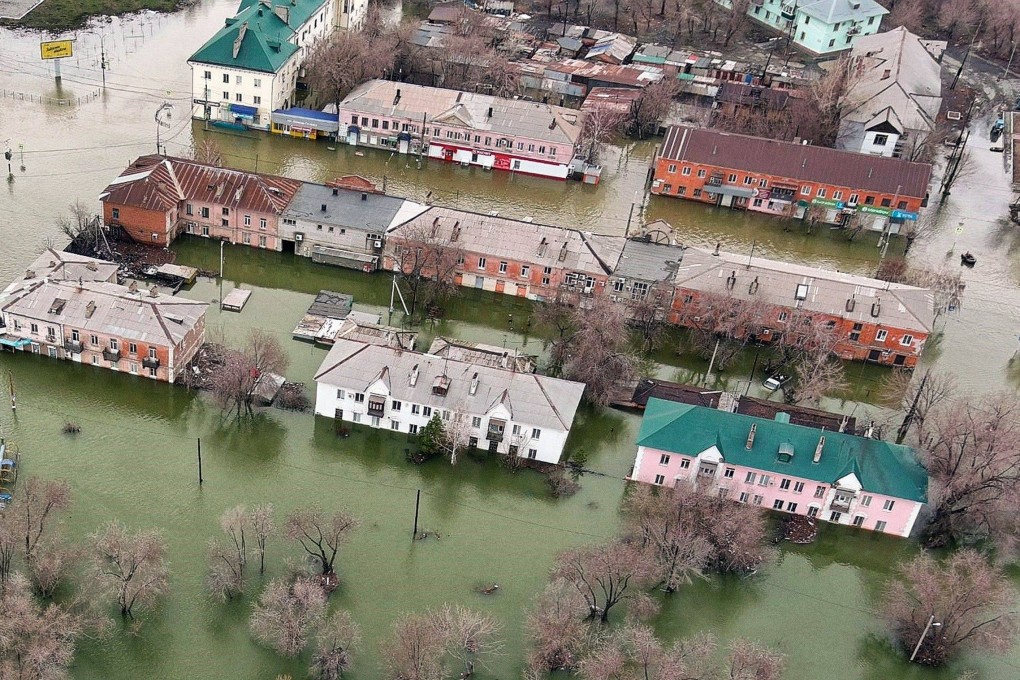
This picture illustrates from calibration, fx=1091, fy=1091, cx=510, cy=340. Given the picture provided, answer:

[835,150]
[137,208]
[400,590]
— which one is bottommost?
[400,590]

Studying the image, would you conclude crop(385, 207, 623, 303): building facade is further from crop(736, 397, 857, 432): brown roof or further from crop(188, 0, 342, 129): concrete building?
crop(188, 0, 342, 129): concrete building

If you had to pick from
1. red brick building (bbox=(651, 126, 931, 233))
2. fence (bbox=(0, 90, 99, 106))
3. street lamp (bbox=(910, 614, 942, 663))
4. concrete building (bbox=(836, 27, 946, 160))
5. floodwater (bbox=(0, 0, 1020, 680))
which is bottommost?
floodwater (bbox=(0, 0, 1020, 680))

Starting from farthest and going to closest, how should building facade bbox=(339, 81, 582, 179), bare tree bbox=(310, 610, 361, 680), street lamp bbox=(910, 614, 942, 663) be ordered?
1. building facade bbox=(339, 81, 582, 179)
2. street lamp bbox=(910, 614, 942, 663)
3. bare tree bbox=(310, 610, 361, 680)

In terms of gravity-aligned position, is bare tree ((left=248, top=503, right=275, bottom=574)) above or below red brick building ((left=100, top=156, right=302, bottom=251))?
below

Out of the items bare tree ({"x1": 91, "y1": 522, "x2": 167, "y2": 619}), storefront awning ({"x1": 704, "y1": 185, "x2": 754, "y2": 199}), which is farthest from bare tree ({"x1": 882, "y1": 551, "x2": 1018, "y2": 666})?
storefront awning ({"x1": 704, "y1": 185, "x2": 754, "y2": 199})

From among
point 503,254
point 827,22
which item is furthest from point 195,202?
point 827,22

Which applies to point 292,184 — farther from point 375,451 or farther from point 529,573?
point 529,573

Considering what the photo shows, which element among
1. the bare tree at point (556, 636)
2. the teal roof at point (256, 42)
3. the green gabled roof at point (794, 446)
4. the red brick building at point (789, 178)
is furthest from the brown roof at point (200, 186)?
the bare tree at point (556, 636)

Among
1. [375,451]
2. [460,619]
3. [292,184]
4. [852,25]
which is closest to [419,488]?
[375,451]
